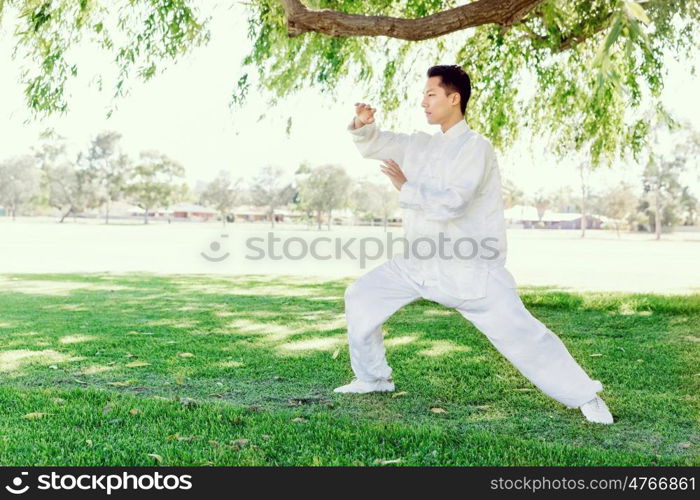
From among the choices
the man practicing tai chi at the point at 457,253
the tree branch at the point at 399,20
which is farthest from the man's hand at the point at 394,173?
the tree branch at the point at 399,20

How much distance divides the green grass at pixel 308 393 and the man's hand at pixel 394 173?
1410 mm

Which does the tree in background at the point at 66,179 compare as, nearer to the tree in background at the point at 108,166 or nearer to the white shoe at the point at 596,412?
the tree in background at the point at 108,166

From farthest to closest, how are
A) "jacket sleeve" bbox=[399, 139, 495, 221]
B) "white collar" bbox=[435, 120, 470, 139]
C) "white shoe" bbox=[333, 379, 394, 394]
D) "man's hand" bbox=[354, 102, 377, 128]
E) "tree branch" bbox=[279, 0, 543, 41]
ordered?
"tree branch" bbox=[279, 0, 543, 41], "white shoe" bbox=[333, 379, 394, 394], "man's hand" bbox=[354, 102, 377, 128], "white collar" bbox=[435, 120, 470, 139], "jacket sleeve" bbox=[399, 139, 495, 221]

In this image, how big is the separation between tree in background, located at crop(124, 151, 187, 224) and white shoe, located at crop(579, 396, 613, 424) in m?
68.2

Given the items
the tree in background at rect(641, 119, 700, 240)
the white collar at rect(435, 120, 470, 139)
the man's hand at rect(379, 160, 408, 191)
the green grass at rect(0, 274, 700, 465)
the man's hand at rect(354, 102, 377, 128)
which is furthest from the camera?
the tree in background at rect(641, 119, 700, 240)

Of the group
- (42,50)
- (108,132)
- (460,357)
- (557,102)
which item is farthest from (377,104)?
(108,132)

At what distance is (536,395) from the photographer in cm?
462

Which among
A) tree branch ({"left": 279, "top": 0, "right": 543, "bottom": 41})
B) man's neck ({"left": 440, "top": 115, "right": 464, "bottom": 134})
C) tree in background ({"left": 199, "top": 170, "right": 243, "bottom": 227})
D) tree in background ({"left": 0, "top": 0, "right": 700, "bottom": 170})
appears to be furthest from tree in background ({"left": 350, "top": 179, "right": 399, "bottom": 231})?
man's neck ({"left": 440, "top": 115, "right": 464, "bottom": 134})

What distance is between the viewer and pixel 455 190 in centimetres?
392

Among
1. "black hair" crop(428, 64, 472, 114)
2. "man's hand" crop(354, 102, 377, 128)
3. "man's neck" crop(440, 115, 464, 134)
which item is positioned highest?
"black hair" crop(428, 64, 472, 114)

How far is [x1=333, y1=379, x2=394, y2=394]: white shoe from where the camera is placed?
459 cm

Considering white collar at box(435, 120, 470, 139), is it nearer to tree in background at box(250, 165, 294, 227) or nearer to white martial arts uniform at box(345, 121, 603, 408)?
white martial arts uniform at box(345, 121, 603, 408)

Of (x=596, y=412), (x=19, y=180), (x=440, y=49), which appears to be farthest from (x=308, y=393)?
(x=19, y=180)

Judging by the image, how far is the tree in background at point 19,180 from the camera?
2621 inches
